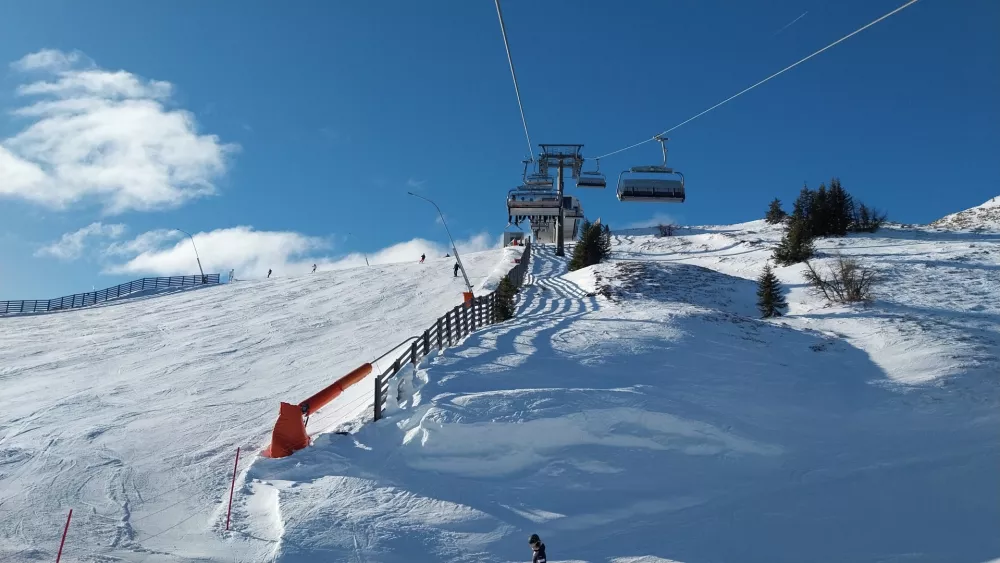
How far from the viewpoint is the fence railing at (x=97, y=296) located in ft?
138

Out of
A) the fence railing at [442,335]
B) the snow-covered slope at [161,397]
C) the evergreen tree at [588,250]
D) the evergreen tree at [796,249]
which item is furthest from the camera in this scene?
the evergreen tree at [588,250]

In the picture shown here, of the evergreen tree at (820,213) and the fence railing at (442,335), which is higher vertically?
the evergreen tree at (820,213)

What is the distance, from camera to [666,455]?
46.4 feet

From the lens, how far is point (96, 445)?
53.1 ft

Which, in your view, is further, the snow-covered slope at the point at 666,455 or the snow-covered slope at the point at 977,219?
the snow-covered slope at the point at 977,219

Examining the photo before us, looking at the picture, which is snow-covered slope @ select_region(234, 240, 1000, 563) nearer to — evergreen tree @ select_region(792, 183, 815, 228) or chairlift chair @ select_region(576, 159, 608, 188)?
chairlift chair @ select_region(576, 159, 608, 188)

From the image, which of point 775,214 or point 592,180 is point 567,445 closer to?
point 592,180

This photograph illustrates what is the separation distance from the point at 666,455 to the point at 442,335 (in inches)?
306

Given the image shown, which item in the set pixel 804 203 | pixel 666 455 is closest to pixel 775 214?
pixel 804 203

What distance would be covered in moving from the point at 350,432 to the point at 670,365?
8.40 m

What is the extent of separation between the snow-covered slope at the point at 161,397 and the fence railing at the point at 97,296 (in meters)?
3.32

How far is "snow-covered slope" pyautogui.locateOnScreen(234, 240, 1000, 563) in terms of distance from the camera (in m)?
11.3

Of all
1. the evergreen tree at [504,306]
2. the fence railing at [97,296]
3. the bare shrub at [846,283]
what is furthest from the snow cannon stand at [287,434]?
the fence railing at [97,296]

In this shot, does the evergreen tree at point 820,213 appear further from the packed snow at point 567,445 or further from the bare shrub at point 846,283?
the packed snow at point 567,445
